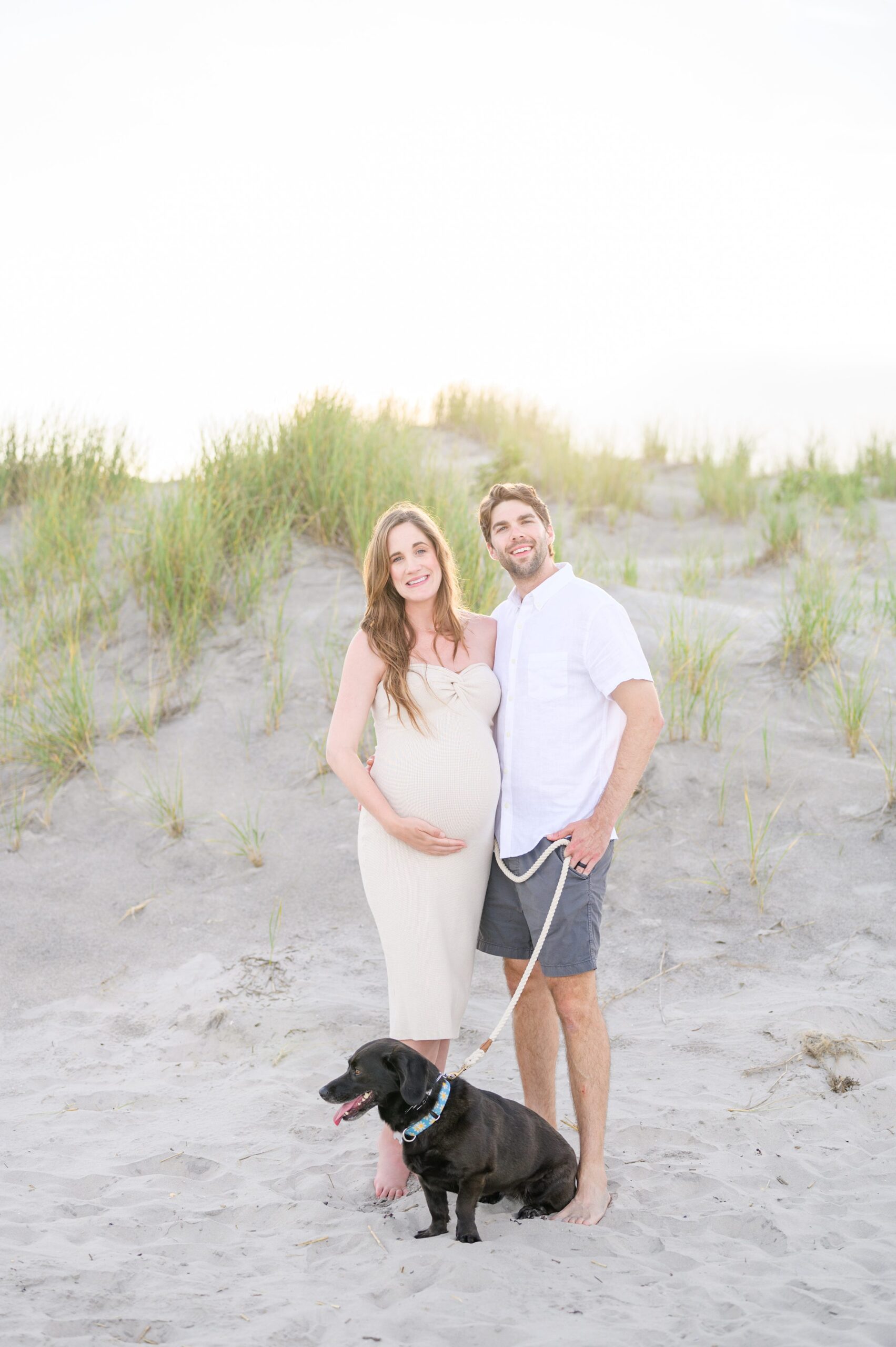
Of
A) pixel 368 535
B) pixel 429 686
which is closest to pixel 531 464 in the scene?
pixel 368 535

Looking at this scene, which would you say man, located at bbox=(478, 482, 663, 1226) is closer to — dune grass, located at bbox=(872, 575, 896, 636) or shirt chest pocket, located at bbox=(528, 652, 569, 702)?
shirt chest pocket, located at bbox=(528, 652, 569, 702)

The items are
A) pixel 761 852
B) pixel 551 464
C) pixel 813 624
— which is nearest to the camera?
pixel 761 852

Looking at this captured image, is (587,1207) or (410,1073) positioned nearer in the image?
(410,1073)

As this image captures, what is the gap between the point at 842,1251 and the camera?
2766mm

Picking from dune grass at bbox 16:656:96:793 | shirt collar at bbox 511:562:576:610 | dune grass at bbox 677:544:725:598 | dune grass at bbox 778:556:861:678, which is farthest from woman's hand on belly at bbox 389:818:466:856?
dune grass at bbox 677:544:725:598

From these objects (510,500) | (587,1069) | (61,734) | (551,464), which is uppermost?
(551,464)

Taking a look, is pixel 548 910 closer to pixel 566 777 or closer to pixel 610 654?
pixel 566 777

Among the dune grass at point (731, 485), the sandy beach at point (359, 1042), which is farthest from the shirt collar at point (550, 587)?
the dune grass at point (731, 485)

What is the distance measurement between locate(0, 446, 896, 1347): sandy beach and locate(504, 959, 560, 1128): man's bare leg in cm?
33

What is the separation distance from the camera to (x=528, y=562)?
10.8 ft

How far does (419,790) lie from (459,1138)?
103 cm

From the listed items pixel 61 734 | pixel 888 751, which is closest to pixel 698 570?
pixel 888 751

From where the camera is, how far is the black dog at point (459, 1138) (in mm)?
2699

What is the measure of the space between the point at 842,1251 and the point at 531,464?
9847mm
